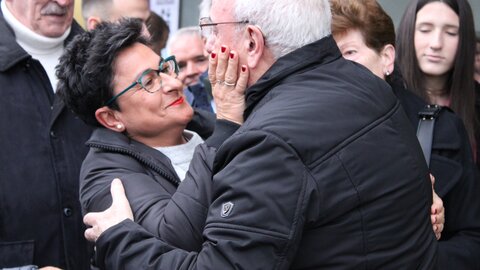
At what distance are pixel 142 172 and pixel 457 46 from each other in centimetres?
193

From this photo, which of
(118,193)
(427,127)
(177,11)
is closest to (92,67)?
(118,193)

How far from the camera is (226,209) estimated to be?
171cm

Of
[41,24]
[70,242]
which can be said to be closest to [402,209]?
[70,242]

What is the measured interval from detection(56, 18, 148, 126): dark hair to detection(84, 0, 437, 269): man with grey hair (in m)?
0.70

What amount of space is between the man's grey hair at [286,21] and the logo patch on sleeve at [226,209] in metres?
0.46

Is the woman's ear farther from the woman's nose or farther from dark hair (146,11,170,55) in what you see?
dark hair (146,11,170,55)

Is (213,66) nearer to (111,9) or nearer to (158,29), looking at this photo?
(111,9)

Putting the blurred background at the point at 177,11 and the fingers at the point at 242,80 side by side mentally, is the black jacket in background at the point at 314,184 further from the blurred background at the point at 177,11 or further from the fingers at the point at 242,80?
the blurred background at the point at 177,11

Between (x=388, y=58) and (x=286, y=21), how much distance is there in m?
1.19

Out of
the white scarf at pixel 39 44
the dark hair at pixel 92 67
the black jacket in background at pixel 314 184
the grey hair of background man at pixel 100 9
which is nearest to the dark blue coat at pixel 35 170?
the white scarf at pixel 39 44

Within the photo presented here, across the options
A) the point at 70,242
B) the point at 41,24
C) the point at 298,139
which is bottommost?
the point at 70,242

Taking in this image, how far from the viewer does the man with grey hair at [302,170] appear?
167cm

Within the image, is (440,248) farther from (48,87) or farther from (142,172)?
(48,87)

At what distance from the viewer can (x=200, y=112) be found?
312 cm
